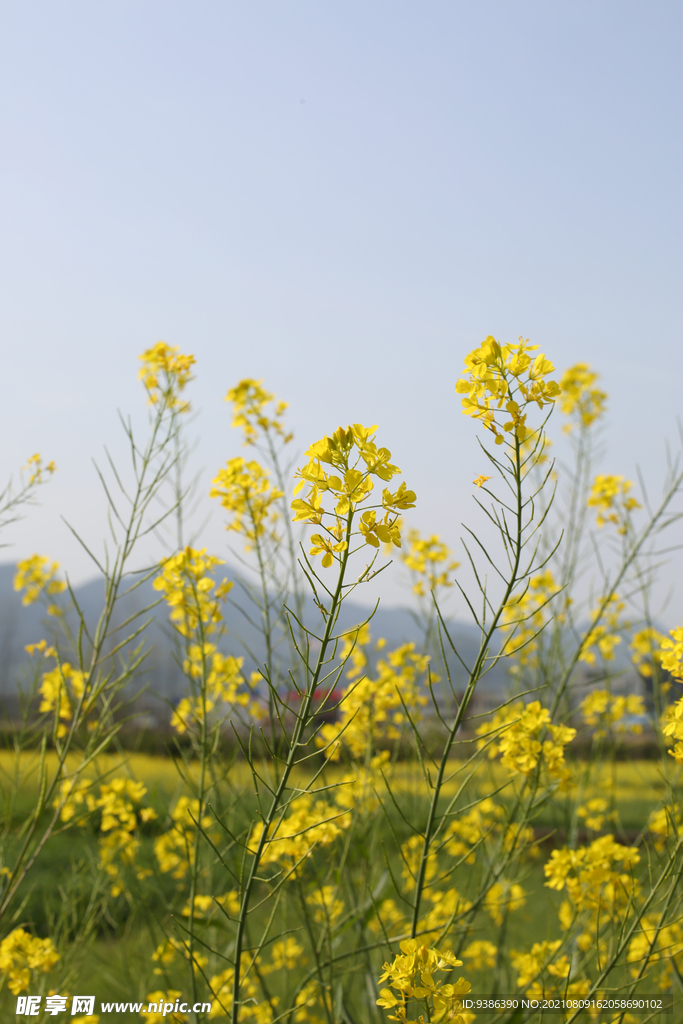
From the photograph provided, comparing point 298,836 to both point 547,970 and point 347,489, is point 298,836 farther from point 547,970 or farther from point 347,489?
point 347,489

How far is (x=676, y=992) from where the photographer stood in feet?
8.61

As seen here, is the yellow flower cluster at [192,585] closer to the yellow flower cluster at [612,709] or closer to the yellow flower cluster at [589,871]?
the yellow flower cluster at [589,871]

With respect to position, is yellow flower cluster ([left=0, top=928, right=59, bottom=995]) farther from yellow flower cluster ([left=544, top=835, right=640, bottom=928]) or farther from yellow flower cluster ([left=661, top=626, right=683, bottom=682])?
yellow flower cluster ([left=661, top=626, right=683, bottom=682])

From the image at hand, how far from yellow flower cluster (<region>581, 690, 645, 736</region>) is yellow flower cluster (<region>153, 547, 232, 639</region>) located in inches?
90.7

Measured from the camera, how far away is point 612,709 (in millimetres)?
3686

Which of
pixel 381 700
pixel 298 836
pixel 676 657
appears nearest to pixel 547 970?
pixel 298 836

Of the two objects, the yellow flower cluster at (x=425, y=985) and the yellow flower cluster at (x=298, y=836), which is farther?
the yellow flower cluster at (x=298, y=836)

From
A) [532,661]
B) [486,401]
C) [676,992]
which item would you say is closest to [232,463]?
[486,401]

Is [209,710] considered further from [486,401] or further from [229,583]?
[486,401]

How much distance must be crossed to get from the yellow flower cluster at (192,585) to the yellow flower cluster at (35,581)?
125cm

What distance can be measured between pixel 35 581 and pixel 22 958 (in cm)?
143

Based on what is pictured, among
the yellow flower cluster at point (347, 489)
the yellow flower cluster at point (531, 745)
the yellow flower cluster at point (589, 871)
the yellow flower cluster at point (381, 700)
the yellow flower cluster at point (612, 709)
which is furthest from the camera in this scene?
the yellow flower cluster at point (612, 709)

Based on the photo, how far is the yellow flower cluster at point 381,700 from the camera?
2.57 meters

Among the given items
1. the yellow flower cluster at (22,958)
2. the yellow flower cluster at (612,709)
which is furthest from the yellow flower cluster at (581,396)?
the yellow flower cluster at (22,958)
